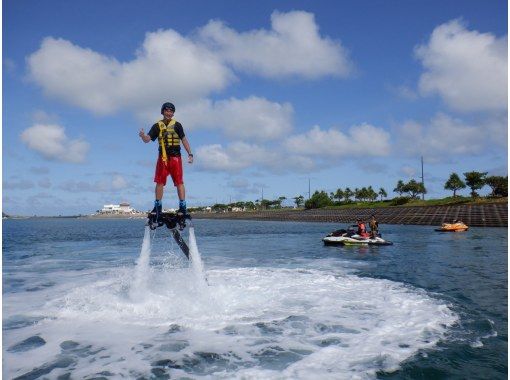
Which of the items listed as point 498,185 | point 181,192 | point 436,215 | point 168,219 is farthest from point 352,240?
point 498,185

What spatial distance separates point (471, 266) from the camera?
22734 mm

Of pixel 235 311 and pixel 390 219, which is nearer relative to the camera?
pixel 235 311

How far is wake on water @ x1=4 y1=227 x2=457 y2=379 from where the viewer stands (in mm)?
7855

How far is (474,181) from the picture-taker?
10188 centimetres

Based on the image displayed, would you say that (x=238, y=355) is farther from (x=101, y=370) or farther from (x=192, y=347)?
(x=101, y=370)

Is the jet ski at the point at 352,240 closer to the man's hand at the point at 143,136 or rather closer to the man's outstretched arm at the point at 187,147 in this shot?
the man's outstretched arm at the point at 187,147

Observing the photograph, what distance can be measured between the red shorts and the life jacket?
160mm

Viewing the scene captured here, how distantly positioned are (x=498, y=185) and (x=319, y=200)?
63738 mm

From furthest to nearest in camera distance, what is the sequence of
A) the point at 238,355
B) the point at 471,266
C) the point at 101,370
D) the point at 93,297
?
the point at 471,266
the point at 93,297
the point at 238,355
the point at 101,370

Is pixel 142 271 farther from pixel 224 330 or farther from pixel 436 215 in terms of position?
pixel 436 215

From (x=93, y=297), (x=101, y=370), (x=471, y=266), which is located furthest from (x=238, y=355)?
(x=471, y=266)

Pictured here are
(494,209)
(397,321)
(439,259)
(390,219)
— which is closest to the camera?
(397,321)

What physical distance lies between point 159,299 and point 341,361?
640 cm

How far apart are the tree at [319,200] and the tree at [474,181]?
5306 cm
